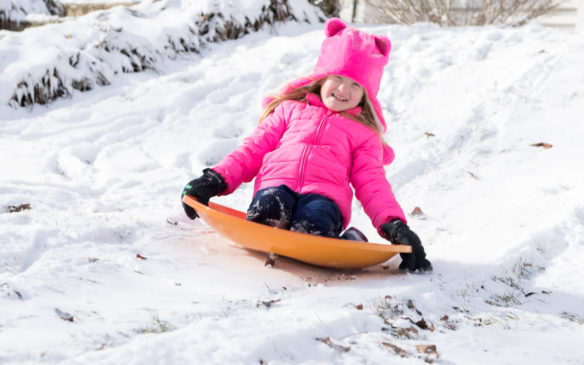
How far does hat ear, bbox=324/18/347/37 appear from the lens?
2.75 m

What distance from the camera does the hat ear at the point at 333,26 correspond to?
275 centimetres

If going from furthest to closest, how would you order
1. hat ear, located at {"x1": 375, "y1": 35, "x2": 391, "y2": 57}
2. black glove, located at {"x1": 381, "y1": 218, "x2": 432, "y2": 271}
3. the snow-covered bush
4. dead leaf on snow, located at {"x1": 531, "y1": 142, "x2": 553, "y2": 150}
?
the snow-covered bush, dead leaf on snow, located at {"x1": 531, "y1": 142, "x2": 553, "y2": 150}, hat ear, located at {"x1": 375, "y1": 35, "x2": 391, "y2": 57}, black glove, located at {"x1": 381, "y1": 218, "x2": 432, "y2": 271}

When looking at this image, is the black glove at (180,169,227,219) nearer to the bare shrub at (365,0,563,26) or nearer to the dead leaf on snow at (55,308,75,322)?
the dead leaf on snow at (55,308,75,322)

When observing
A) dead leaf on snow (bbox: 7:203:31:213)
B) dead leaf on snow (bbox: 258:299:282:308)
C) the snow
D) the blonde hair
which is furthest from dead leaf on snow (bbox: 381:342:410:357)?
dead leaf on snow (bbox: 7:203:31:213)

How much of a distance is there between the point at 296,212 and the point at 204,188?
449 mm

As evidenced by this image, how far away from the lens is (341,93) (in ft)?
8.64

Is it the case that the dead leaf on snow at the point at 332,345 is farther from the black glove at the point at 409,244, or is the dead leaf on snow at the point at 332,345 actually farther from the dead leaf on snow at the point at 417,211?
the dead leaf on snow at the point at 417,211

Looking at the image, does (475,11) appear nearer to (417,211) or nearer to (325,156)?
(417,211)

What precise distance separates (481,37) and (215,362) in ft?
17.4

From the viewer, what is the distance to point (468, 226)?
2824 mm

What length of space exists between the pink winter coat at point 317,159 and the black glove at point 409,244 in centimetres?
10

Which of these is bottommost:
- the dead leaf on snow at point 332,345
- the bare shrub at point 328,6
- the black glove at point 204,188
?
the black glove at point 204,188

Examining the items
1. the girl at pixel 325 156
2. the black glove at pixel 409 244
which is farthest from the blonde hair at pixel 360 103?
the black glove at pixel 409 244

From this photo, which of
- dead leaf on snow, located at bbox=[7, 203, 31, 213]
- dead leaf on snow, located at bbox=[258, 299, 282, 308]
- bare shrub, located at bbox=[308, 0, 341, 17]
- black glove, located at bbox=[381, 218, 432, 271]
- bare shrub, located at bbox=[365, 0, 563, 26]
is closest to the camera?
dead leaf on snow, located at bbox=[258, 299, 282, 308]
